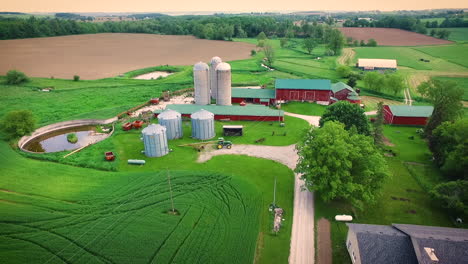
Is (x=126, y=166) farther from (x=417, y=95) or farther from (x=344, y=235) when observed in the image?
(x=417, y=95)

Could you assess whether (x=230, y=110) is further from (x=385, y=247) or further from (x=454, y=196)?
(x=385, y=247)

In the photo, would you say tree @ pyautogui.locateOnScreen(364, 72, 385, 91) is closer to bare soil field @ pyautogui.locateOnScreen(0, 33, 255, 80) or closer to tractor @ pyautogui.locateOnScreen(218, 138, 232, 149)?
tractor @ pyautogui.locateOnScreen(218, 138, 232, 149)

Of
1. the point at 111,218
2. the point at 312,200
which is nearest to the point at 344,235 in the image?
the point at 312,200

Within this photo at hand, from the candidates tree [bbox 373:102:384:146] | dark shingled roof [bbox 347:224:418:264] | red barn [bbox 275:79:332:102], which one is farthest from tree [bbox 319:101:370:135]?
red barn [bbox 275:79:332:102]

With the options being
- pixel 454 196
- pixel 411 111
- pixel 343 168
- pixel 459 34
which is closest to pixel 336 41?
pixel 411 111

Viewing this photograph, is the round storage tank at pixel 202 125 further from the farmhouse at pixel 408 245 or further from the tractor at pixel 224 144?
the farmhouse at pixel 408 245
